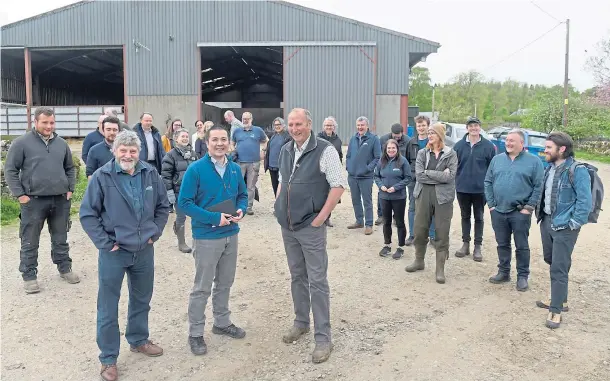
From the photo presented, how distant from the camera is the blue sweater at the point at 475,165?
20.4ft

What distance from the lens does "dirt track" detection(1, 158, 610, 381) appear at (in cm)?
368

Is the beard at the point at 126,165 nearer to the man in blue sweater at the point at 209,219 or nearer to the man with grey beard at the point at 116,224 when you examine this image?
the man with grey beard at the point at 116,224

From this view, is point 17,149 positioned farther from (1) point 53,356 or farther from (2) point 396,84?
(2) point 396,84

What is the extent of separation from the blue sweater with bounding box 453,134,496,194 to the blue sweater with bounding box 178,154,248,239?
3.39m

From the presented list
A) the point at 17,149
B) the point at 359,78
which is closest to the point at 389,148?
the point at 17,149

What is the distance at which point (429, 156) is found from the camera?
565 centimetres

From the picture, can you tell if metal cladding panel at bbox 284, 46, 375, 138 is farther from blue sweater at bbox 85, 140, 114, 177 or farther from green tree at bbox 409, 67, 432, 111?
green tree at bbox 409, 67, 432, 111

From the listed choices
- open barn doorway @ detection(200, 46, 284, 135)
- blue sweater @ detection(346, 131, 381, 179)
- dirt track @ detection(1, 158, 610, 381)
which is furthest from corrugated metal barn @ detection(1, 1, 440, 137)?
dirt track @ detection(1, 158, 610, 381)

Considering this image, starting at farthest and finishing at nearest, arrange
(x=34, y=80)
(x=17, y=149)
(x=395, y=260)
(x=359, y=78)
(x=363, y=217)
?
1. (x=34, y=80)
2. (x=359, y=78)
3. (x=363, y=217)
4. (x=395, y=260)
5. (x=17, y=149)

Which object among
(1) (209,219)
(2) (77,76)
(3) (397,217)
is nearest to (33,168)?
(1) (209,219)

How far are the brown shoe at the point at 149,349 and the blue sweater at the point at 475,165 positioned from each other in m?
4.16

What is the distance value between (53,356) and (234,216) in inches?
70.1

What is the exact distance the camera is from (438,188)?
5.56m

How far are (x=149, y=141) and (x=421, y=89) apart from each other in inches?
2524
